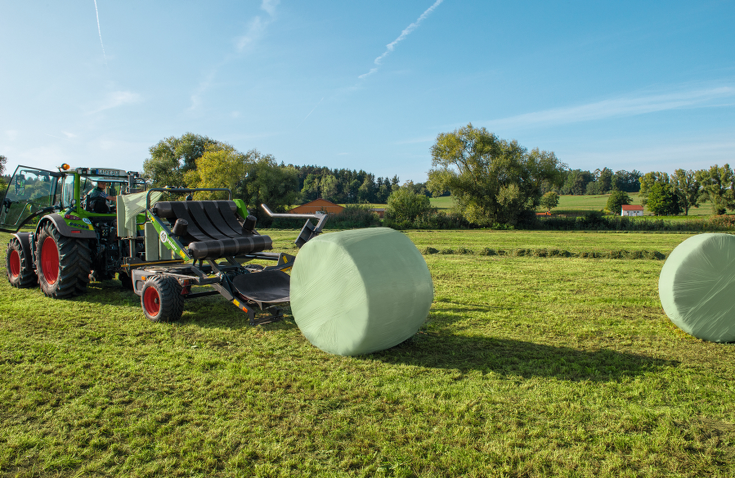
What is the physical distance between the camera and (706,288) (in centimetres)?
618

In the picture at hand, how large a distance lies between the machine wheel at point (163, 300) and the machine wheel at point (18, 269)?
4.34m

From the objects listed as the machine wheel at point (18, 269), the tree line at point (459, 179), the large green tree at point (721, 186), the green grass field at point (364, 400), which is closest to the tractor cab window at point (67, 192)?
the machine wheel at point (18, 269)

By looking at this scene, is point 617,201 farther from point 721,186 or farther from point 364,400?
point 364,400

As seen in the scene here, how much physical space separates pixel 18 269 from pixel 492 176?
43.4 meters

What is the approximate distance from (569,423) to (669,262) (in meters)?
4.08

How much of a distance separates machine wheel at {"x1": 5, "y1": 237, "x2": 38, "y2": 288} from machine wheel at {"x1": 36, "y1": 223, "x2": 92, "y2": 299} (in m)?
0.81

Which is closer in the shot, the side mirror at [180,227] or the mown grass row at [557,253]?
the side mirror at [180,227]

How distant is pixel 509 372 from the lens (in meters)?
5.00

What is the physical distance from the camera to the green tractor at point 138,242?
7.12 m

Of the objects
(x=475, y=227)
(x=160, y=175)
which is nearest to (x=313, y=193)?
(x=160, y=175)

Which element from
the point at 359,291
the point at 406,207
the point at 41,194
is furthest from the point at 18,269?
the point at 406,207

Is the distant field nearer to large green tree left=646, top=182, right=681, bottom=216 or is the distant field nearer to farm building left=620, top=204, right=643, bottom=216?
large green tree left=646, top=182, right=681, bottom=216

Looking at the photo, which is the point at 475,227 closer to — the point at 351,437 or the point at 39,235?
the point at 39,235

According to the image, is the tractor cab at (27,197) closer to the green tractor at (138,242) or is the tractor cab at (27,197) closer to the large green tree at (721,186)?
the green tractor at (138,242)
